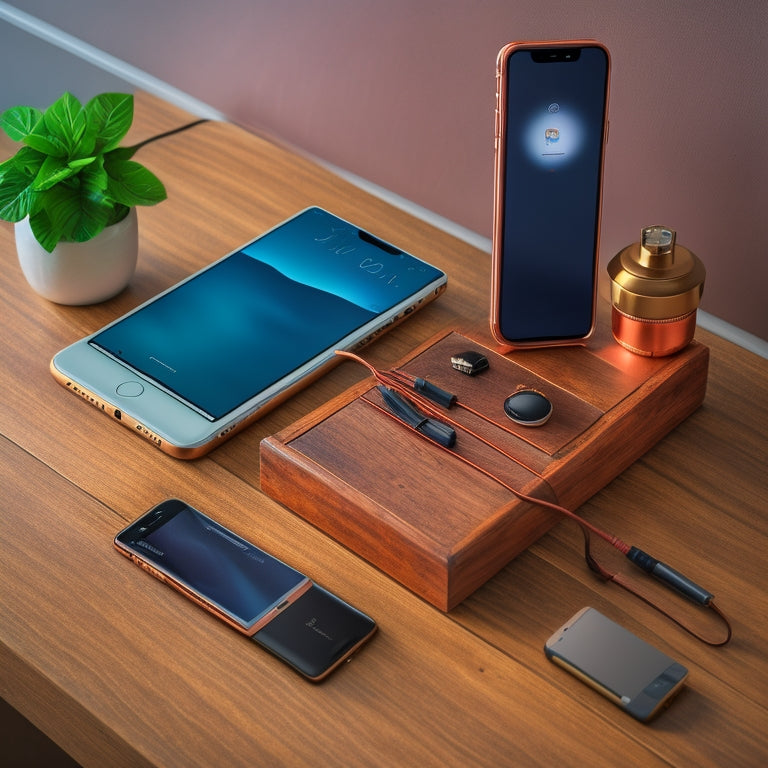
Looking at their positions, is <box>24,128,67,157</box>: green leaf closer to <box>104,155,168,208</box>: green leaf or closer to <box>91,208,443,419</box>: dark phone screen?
<box>104,155,168,208</box>: green leaf

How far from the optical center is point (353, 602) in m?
0.78

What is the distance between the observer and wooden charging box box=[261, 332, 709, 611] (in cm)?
77

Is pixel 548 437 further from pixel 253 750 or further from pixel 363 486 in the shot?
pixel 253 750

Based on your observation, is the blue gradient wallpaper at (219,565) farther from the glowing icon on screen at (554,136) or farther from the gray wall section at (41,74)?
the gray wall section at (41,74)

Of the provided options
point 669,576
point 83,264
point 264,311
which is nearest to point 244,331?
point 264,311

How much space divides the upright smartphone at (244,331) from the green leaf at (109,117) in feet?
0.46

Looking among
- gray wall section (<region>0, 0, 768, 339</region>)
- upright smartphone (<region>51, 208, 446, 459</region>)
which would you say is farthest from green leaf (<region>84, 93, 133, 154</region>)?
gray wall section (<region>0, 0, 768, 339</region>)

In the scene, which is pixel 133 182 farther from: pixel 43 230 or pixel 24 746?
pixel 24 746

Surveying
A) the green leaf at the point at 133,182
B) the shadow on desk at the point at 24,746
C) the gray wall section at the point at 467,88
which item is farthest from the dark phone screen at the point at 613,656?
the shadow on desk at the point at 24,746

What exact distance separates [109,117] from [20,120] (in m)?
0.08

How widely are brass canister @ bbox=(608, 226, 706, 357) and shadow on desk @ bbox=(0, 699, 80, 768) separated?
69 cm

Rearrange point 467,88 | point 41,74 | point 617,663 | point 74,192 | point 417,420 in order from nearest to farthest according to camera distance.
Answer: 1. point 617,663
2. point 417,420
3. point 74,192
4. point 467,88
5. point 41,74

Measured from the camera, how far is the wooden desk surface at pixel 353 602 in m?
0.70

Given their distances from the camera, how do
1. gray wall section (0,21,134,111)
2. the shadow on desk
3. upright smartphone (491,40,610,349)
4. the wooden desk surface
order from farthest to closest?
1. gray wall section (0,21,134,111)
2. the shadow on desk
3. upright smartphone (491,40,610,349)
4. the wooden desk surface
